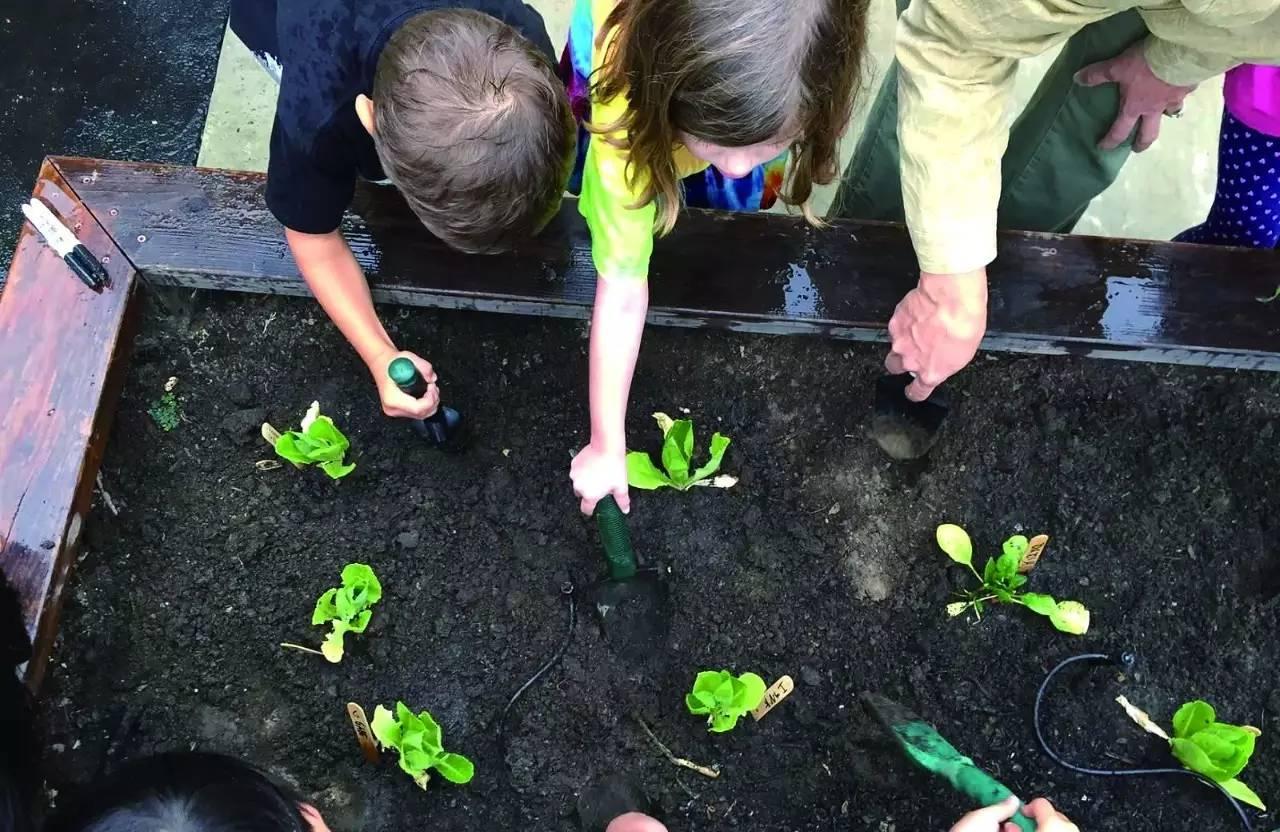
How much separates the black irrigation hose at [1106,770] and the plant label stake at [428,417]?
0.86m

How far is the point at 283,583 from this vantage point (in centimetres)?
132

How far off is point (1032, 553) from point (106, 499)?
1226 millimetres

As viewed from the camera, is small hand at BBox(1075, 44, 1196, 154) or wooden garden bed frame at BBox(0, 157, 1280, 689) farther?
wooden garden bed frame at BBox(0, 157, 1280, 689)

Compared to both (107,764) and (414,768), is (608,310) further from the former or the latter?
(107,764)

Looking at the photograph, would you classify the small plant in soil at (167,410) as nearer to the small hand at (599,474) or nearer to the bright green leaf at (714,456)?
the small hand at (599,474)

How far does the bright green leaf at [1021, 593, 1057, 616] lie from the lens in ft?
4.21

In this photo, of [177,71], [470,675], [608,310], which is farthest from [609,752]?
[177,71]

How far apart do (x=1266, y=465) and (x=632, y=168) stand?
1.02m

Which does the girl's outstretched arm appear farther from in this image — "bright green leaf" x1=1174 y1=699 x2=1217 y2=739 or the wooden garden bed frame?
"bright green leaf" x1=1174 y1=699 x2=1217 y2=739

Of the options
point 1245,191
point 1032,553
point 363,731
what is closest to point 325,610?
point 363,731

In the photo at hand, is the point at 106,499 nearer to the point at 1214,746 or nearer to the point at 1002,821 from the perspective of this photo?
the point at 1002,821

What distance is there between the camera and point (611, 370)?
1178 mm

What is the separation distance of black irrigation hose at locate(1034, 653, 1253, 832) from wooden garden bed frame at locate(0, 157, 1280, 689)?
1.38ft

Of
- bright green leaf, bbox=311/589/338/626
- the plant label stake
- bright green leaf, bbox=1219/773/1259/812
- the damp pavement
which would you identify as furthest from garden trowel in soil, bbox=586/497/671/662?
the damp pavement
